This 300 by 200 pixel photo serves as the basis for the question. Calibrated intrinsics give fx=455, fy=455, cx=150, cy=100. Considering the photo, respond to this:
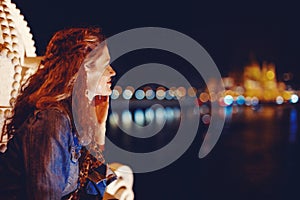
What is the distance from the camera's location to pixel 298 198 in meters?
6.86

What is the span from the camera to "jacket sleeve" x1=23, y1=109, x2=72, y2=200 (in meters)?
→ 1.63

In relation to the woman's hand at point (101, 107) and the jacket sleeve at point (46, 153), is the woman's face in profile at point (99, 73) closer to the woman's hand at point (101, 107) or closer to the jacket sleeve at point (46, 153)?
the woman's hand at point (101, 107)

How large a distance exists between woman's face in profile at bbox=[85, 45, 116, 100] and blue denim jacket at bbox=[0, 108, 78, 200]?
11.0 inches

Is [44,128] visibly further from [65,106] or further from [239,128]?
[239,128]

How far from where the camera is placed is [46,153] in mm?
1622

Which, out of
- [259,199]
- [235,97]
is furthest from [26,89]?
[235,97]

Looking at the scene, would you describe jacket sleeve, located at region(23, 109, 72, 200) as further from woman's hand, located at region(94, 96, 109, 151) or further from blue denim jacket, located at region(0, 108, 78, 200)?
woman's hand, located at region(94, 96, 109, 151)

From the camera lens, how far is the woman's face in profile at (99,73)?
6.27 feet

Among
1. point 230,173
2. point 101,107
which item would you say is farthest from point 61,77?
point 230,173

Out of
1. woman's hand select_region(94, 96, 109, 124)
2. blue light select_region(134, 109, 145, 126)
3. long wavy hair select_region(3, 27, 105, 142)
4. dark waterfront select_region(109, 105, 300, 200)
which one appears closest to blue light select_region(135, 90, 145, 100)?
blue light select_region(134, 109, 145, 126)

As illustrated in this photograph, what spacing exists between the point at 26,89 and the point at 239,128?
51.1 feet

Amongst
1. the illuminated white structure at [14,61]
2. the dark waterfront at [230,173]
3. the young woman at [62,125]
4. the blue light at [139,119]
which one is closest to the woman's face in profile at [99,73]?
the young woman at [62,125]

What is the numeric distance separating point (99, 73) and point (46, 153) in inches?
18.9

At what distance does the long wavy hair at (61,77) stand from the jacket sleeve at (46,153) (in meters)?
0.15
